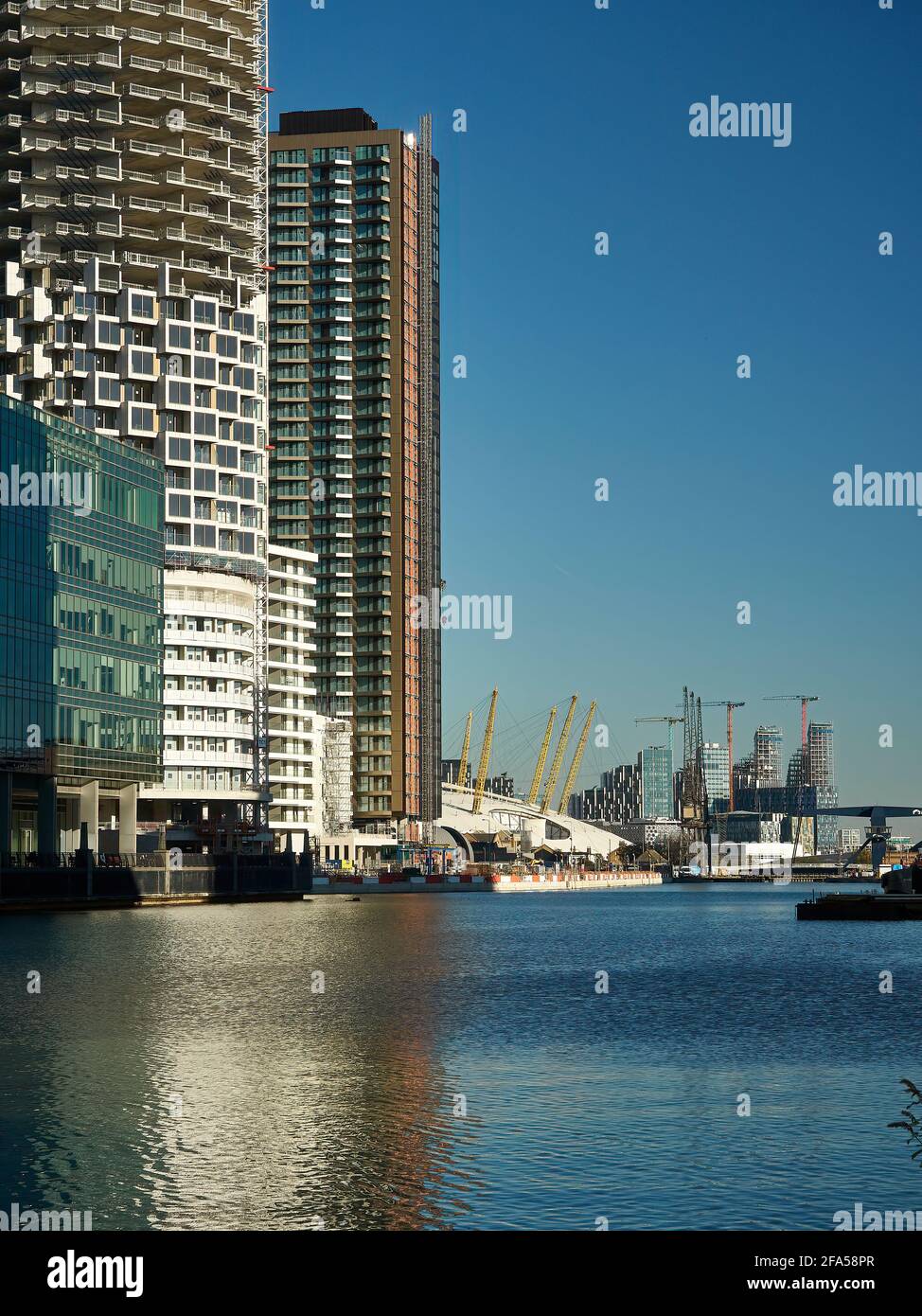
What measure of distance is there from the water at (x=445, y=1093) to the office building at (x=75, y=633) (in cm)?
5370

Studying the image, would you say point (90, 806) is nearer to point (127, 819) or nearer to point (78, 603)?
point (127, 819)

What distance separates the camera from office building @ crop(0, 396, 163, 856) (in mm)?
123688

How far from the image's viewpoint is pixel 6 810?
4717 inches

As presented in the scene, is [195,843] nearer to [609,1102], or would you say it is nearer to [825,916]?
[825,916]

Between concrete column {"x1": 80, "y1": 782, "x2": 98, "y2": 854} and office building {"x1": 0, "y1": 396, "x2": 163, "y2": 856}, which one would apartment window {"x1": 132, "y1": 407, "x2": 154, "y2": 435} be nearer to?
office building {"x1": 0, "y1": 396, "x2": 163, "y2": 856}

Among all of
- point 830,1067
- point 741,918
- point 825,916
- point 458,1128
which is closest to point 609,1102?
point 458,1128

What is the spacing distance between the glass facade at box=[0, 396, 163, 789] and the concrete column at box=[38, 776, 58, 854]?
2.15 meters

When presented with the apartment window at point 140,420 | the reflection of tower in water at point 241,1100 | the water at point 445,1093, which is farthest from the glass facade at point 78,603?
the reflection of tower in water at point 241,1100

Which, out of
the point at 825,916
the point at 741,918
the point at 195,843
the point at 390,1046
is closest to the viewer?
the point at 390,1046

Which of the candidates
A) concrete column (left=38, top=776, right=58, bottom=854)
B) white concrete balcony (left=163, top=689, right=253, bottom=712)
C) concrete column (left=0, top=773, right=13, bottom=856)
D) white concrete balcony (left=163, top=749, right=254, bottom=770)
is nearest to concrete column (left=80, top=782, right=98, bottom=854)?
concrete column (left=38, top=776, right=58, bottom=854)

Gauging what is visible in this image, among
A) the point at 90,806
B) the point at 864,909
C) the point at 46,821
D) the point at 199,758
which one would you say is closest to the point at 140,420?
the point at 199,758
